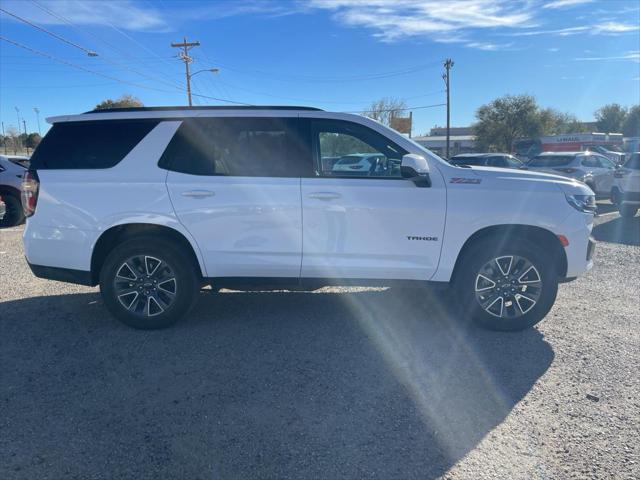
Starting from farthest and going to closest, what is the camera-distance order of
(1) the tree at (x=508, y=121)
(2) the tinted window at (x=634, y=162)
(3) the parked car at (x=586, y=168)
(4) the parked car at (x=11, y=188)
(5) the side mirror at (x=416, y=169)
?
(1) the tree at (x=508, y=121), (3) the parked car at (x=586, y=168), (2) the tinted window at (x=634, y=162), (4) the parked car at (x=11, y=188), (5) the side mirror at (x=416, y=169)

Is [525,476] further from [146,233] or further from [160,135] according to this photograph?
[160,135]

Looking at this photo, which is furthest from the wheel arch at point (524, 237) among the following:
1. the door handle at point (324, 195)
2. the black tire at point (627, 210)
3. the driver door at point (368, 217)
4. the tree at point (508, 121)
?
the tree at point (508, 121)

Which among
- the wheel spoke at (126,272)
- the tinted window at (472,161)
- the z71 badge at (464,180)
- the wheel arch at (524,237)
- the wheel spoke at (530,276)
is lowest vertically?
the wheel spoke at (530,276)

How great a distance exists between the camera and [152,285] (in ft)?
14.9

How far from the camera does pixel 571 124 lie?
68688mm

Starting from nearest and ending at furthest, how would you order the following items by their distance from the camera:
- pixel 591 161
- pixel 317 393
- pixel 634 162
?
pixel 317 393 < pixel 634 162 < pixel 591 161

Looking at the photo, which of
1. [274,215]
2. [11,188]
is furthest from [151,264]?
[11,188]

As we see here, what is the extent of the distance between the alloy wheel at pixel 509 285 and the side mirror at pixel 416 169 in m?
0.98

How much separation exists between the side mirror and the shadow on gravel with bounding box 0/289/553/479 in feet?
4.77

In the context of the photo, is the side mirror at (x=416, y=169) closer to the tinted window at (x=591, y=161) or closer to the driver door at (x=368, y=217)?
the driver door at (x=368, y=217)

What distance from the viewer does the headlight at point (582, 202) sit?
4430mm

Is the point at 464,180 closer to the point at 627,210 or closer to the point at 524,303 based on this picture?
the point at 524,303

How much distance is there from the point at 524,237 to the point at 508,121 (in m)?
57.2

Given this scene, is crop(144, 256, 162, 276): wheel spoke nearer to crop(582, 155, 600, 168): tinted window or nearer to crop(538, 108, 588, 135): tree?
crop(582, 155, 600, 168): tinted window
